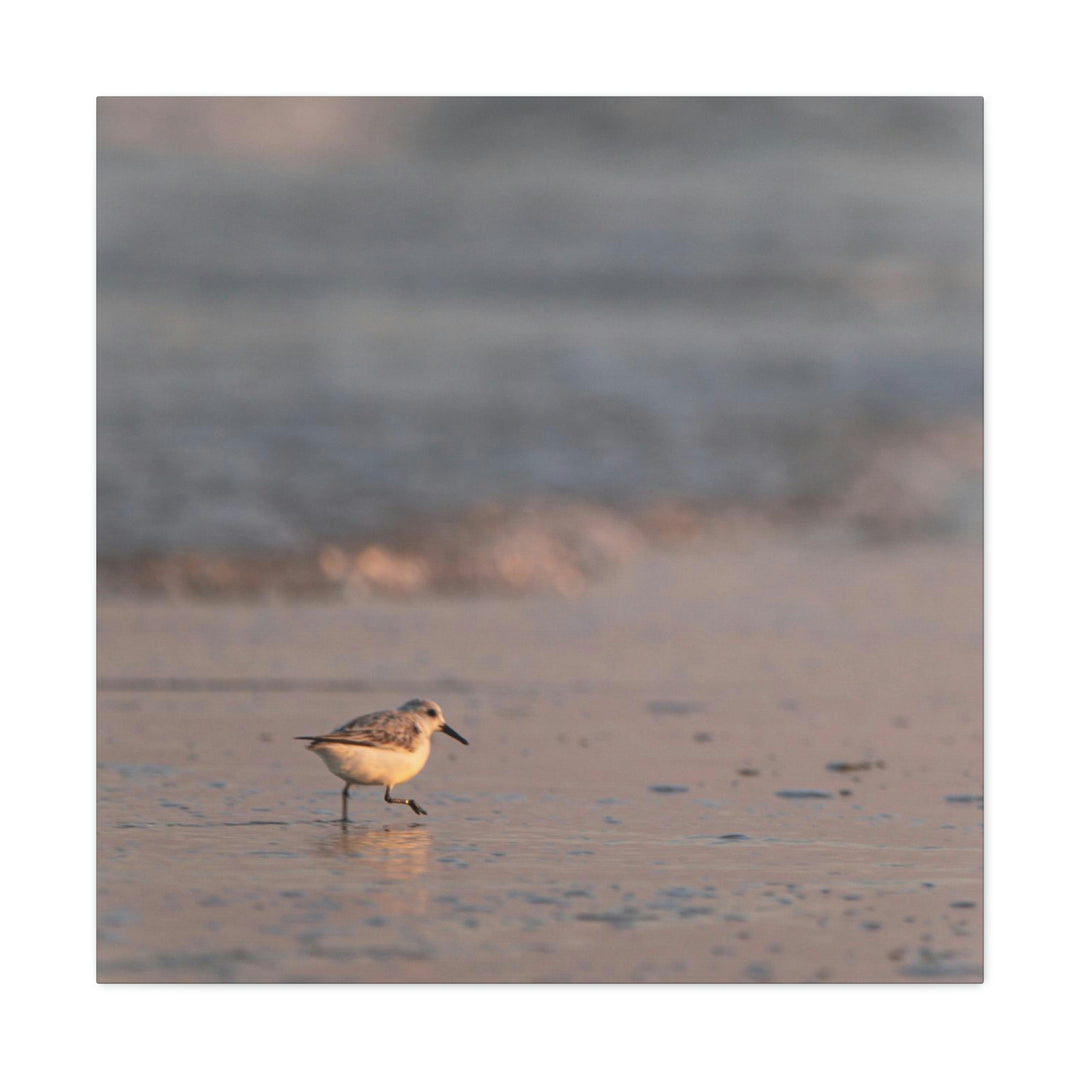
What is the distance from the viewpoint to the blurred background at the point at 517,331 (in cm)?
562

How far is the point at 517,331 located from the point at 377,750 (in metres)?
3.99

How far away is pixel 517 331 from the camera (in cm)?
766

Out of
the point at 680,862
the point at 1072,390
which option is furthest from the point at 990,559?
the point at 680,862

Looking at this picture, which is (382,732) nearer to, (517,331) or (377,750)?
(377,750)

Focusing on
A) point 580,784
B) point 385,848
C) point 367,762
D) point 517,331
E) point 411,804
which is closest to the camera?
point 385,848

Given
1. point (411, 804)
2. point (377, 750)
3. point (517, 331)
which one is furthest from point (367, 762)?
point (517, 331)

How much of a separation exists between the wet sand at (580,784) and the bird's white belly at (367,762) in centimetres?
13

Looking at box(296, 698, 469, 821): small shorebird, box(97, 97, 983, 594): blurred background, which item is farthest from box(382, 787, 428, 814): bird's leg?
box(97, 97, 983, 594): blurred background

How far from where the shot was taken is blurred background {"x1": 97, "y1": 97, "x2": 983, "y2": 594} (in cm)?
562

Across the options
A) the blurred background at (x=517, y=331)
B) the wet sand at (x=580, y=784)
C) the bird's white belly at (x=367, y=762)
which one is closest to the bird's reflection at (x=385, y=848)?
the wet sand at (x=580, y=784)

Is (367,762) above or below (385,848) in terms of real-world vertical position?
above

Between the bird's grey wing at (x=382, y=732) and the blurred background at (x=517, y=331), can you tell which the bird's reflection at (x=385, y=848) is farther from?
the blurred background at (x=517, y=331)
